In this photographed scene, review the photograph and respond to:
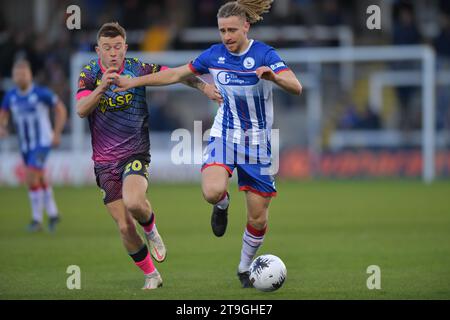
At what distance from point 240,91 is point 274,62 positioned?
0.48 m

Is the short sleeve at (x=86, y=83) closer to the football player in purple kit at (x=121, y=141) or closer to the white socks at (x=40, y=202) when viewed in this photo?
the football player in purple kit at (x=121, y=141)

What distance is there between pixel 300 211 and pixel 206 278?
806cm

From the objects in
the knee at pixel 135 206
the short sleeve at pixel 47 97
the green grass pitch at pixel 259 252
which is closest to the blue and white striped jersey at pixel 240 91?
the knee at pixel 135 206

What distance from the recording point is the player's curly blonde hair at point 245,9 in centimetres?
879

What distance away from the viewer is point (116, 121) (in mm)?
9031

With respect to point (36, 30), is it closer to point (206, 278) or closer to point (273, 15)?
point (273, 15)

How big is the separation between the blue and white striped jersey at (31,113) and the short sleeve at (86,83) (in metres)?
6.52

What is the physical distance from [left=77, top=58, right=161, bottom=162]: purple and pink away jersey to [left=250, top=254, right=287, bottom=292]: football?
62.1 inches

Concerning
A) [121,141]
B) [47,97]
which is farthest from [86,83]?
[47,97]

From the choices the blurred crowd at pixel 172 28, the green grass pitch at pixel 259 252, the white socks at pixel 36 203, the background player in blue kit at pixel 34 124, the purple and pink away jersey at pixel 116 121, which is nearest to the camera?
the green grass pitch at pixel 259 252

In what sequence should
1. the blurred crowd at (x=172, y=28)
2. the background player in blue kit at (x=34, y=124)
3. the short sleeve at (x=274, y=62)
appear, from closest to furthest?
the short sleeve at (x=274, y=62)
the background player in blue kit at (x=34, y=124)
the blurred crowd at (x=172, y=28)

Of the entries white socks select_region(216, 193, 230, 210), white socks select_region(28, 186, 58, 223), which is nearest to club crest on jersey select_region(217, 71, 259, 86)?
white socks select_region(216, 193, 230, 210)

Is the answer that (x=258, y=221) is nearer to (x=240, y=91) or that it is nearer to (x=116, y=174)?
(x=240, y=91)

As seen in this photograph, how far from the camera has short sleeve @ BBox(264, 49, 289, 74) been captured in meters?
8.67
